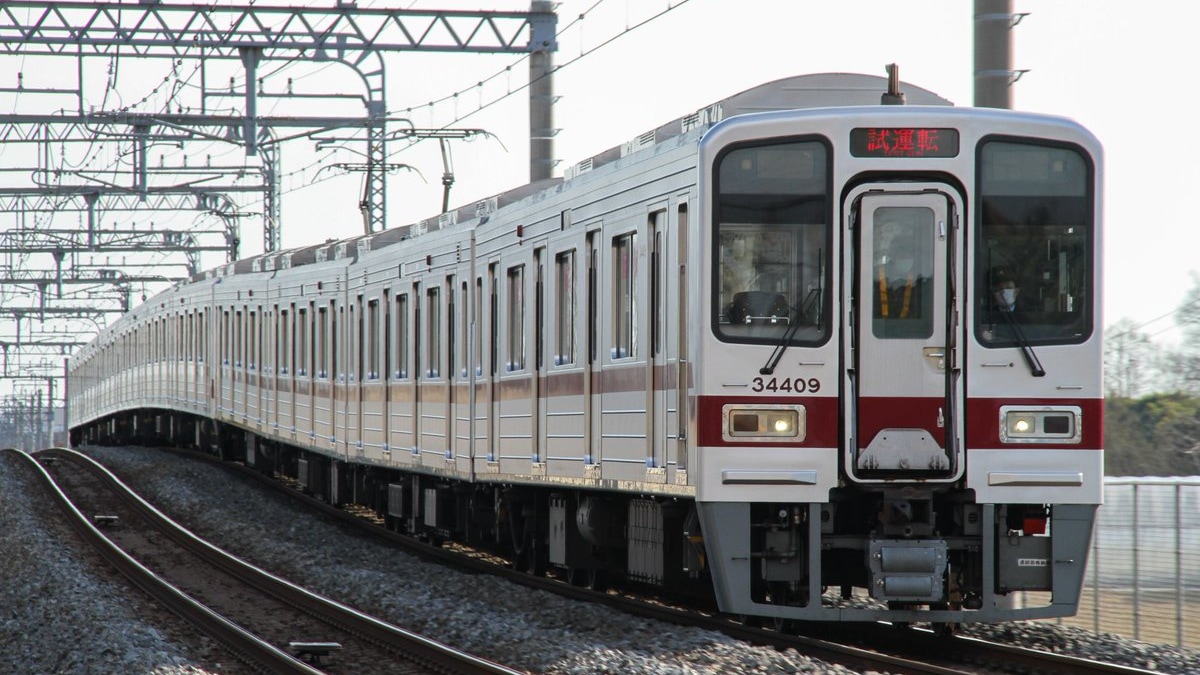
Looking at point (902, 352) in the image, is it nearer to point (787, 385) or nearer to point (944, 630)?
point (787, 385)

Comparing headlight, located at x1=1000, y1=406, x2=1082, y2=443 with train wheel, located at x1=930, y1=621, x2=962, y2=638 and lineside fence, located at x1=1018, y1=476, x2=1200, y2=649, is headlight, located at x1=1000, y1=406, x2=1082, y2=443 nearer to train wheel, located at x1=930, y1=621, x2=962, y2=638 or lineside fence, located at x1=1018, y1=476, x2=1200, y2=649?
train wheel, located at x1=930, y1=621, x2=962, y2=638

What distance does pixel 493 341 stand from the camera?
50.8 ft

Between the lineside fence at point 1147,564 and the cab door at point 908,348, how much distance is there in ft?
7.34

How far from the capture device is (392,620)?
13.2 metres

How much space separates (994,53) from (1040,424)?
8.38 feet

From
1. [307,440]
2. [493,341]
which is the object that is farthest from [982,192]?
[307,440]

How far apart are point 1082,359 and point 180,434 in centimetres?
3024

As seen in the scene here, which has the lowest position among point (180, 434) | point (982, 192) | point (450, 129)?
point (180, 434)

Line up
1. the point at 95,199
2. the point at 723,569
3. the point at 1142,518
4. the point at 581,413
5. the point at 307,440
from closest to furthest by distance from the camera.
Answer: the point at 723,569 → the point at 1142,518 → the point at 581,413 → the point at 307,440 → the point at 95,199

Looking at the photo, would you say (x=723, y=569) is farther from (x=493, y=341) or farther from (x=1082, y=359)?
(x=493, y=341)

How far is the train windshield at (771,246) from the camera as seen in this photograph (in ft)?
33.3

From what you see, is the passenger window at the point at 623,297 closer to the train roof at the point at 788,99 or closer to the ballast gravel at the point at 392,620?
the train roof at the point at 788,99

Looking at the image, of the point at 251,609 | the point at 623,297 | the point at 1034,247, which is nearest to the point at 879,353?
the point at 1034,247

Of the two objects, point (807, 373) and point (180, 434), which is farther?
point (180, 434)
